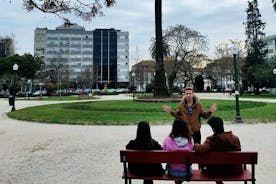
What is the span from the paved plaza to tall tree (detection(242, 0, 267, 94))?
47665 millimetres

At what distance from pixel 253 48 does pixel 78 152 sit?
206 feet

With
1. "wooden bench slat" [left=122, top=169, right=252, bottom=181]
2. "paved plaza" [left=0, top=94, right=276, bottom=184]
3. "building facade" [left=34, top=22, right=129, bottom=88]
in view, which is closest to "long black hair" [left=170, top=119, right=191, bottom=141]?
"wooden bench slat" [left=122, top=169, right=252, bottom=181]

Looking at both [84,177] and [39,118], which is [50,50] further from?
[84,177]

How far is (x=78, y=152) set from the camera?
10461 millimetres

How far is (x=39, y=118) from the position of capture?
2111cm

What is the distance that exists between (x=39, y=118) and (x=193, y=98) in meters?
14.9

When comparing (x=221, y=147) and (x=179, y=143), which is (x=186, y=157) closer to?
(x=179, y=143)

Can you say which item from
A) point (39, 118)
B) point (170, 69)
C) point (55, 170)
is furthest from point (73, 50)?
point (55, 170)

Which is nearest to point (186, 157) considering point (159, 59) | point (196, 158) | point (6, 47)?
point (196, 158)

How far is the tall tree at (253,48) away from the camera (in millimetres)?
64562

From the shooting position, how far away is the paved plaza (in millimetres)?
7449

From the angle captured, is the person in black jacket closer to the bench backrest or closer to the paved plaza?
the bench backrest

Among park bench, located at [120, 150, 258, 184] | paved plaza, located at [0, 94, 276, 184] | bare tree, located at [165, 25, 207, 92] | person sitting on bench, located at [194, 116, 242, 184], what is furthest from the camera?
bare tree, located at [165, 25, 207, 92]

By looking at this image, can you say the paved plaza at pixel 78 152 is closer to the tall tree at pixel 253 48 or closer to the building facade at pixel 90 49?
the tall tree at pixel 253 48
